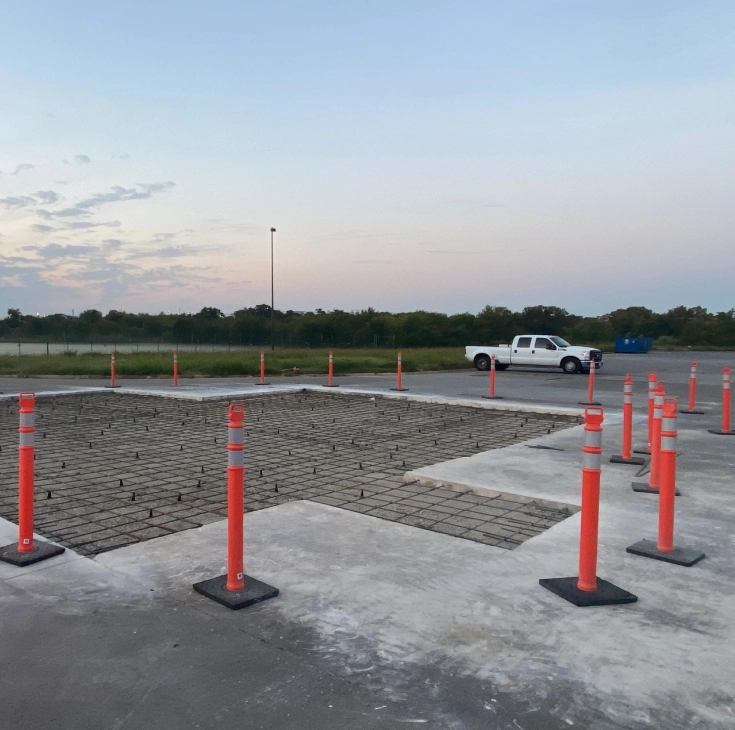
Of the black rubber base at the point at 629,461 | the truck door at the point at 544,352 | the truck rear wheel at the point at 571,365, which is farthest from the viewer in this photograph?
the truck door at the point at 544,352

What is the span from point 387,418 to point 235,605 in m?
9.57

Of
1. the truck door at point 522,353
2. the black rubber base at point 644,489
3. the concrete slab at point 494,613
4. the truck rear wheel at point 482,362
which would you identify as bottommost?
the concrete slab at point 494,613

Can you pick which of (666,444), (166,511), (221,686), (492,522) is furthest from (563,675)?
(166,511)

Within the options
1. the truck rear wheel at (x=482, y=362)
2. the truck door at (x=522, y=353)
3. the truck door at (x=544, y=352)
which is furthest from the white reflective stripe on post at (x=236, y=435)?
the truck rear wheel at (x=482, y=362)

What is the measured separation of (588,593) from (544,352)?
26.9 meters

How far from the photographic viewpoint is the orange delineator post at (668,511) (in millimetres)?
5082

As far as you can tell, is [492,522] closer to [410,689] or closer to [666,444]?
[666,444]

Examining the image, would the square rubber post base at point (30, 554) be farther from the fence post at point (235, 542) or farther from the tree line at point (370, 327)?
the tree line at point (370, 327)

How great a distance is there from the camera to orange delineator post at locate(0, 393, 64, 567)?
5027mm

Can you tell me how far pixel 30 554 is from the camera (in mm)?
5125

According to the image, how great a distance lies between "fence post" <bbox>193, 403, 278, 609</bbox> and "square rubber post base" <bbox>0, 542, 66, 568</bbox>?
1.38m

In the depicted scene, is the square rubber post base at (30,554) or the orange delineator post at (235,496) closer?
the orange delineator post at (235,496)

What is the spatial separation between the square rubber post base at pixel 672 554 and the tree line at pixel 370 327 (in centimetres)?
5804

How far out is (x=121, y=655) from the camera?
3723 mm
